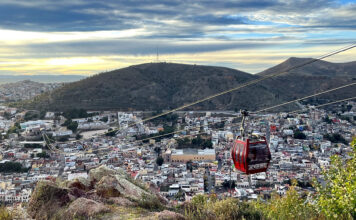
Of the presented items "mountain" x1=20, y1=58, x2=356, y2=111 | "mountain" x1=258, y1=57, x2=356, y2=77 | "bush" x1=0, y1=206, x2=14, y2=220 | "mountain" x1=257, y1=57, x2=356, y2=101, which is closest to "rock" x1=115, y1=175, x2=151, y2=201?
"bush" x1=0, y1=206, x2=14, y2=220

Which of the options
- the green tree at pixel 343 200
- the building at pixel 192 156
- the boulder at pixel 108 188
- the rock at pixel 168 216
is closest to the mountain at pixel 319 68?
the building at pixel 192 156

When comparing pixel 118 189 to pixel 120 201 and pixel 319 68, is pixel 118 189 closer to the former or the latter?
pixel 120 201

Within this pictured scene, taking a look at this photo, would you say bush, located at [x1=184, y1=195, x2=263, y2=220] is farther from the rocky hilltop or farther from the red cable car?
the red cable car

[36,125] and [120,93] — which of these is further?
Answer: [120,93]

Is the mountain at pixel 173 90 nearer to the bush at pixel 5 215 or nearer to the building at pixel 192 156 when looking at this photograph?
the building at pixel 192 156

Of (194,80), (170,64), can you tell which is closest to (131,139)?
(194,80)

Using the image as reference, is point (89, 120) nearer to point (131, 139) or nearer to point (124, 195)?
point (131, 139)

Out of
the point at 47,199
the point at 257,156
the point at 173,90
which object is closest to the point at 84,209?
the point at 47,199
